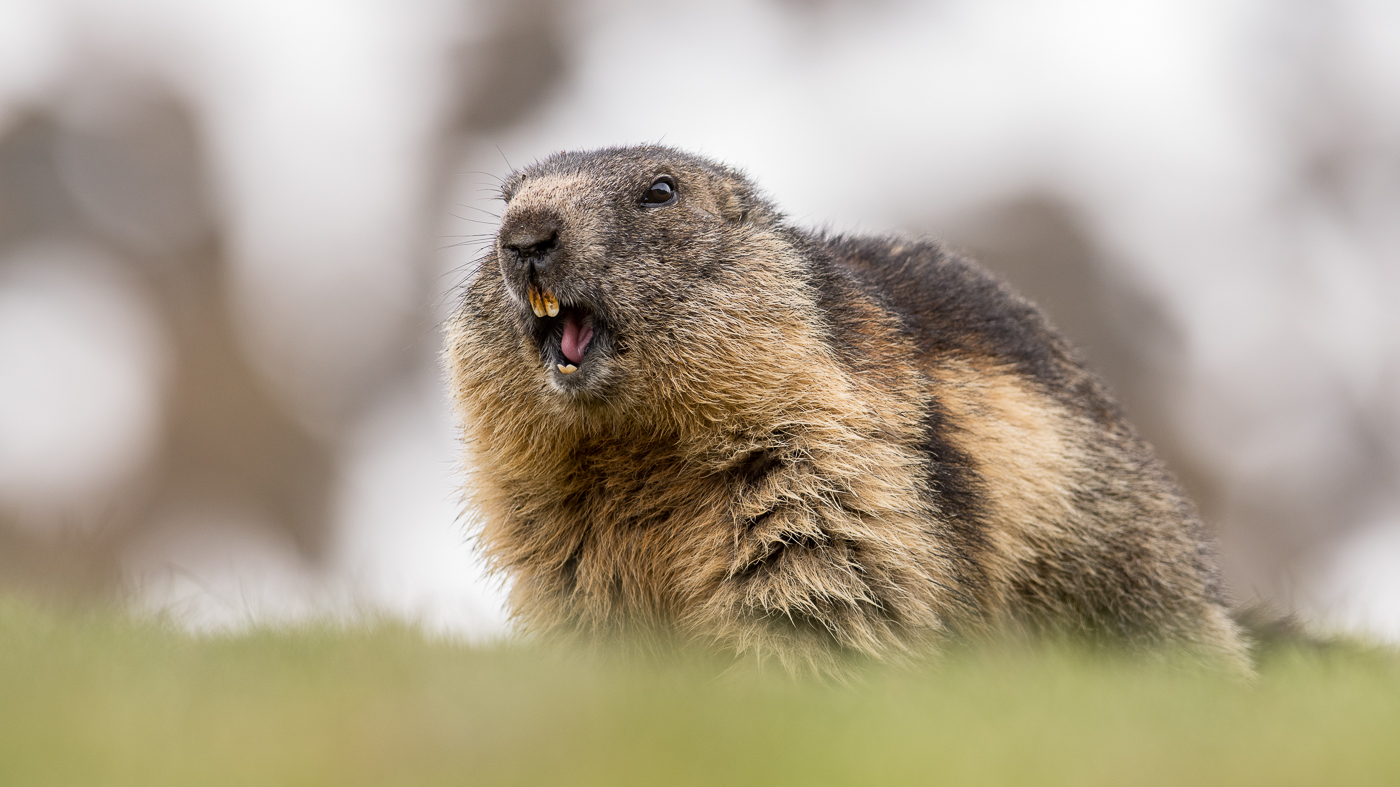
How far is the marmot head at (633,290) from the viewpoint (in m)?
6.18

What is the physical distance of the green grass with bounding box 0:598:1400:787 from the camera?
3482mm

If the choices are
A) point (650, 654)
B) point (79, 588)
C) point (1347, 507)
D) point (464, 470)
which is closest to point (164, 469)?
point (79, 588)

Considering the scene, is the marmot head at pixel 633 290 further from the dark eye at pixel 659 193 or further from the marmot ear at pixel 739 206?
the marmot ear at pixel 739 206

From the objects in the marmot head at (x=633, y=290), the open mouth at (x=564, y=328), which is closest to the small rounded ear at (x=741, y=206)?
the marmot head at (x=633, y=290)

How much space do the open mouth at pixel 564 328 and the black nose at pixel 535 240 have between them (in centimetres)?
14

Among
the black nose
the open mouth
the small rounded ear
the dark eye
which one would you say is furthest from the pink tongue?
the small rounded ear

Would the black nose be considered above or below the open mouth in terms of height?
above

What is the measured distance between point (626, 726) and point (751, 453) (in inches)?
105

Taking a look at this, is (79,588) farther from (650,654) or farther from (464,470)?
(650,654)

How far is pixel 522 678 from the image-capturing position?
4.39 metres

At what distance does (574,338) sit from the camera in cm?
629

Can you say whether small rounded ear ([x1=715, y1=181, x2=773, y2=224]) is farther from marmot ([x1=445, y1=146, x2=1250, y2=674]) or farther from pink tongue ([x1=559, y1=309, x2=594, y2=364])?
pink tongue ([x1=559, y1=309, x2=594, y2=364])

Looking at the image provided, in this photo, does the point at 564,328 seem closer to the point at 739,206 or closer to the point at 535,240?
the point at 535,240

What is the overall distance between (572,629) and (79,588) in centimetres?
339
